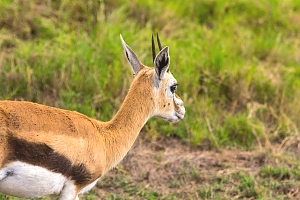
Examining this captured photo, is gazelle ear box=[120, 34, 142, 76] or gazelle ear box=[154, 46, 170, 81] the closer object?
gazelle ear box=[154, 46, 170, 81]

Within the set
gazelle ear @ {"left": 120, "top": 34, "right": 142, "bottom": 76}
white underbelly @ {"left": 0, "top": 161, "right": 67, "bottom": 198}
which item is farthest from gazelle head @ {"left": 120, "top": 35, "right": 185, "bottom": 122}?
white underbelly @ {"left": 0, "top": 161, "right": 67, "bottom": 198}

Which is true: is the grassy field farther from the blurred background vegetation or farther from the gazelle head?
the gazelle head

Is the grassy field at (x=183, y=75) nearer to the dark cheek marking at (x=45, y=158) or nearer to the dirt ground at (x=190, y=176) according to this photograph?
the dirt ground at (x=190, y=176)

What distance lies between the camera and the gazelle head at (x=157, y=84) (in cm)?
455

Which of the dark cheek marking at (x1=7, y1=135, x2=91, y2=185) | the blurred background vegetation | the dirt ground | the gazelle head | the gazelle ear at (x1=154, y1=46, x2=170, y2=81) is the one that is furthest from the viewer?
the blurred background vegetation

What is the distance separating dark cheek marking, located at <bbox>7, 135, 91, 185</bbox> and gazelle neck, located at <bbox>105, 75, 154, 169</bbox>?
0.41 m

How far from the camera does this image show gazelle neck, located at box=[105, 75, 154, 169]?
4.53m

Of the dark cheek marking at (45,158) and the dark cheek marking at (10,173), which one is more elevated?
the dark cheek marking at (45,158)

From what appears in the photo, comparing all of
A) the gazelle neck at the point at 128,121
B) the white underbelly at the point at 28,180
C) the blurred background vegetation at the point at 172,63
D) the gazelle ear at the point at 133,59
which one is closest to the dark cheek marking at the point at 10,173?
the white underbelly at the point at 28,180

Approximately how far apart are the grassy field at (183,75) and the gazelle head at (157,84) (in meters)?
1.05

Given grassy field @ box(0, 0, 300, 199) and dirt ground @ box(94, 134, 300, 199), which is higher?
grassy field @ box(0, 0, 300, 199)

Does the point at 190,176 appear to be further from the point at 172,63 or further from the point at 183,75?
the point at 172,63

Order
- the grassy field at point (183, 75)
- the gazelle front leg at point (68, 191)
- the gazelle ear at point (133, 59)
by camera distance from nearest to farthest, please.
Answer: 1. the gazelle front leg at point (68, 191)
2. the gazelle ear at point (133, 59)
3. the grassy field at point (183, 75)

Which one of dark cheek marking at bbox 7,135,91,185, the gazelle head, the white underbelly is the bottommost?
the white underbelly
